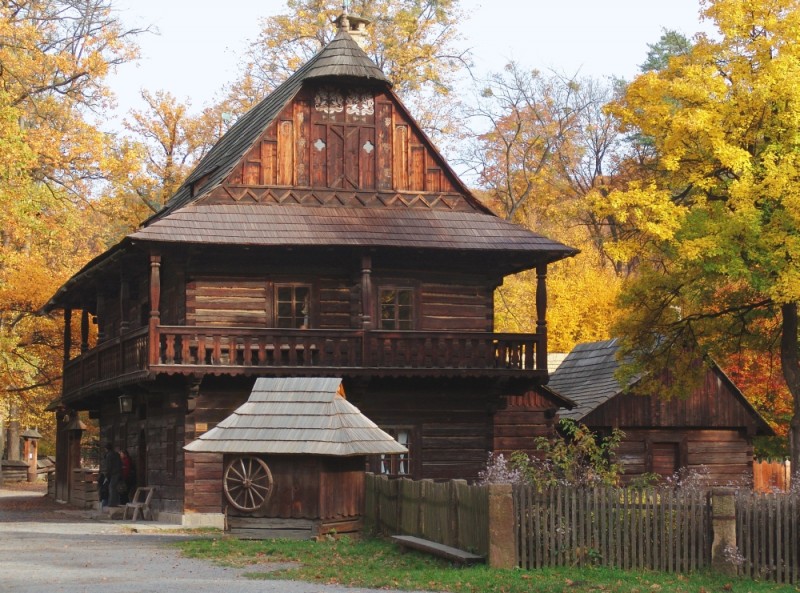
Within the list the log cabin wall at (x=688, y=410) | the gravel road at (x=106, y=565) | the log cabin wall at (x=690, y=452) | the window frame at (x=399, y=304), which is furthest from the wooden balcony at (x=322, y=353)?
the log cabin wall at (x=690, y=452)

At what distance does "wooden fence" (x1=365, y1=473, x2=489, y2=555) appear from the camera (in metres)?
19.0

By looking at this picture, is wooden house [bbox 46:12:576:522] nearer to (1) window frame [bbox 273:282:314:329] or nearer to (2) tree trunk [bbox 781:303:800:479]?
(1) window frame [bbox 273:282:314:329]

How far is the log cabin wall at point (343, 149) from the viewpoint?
102 feet

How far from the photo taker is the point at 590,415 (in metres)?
35.9

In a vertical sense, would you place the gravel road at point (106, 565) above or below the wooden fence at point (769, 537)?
below

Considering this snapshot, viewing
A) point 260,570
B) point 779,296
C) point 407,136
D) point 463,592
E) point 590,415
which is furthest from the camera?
point 590,415

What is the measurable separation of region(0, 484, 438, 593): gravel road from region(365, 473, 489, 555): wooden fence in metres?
2.68

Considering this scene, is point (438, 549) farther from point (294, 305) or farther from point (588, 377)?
point (588, 377)

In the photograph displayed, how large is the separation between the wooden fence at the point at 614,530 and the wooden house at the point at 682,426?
17458 millimetres

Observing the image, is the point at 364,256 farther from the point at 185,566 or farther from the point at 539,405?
the point at 185,566

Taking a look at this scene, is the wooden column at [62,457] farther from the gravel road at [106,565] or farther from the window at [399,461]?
the window at [399,461]

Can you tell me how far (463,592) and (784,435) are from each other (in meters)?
27.5

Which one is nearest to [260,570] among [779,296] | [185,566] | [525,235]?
[185,566]

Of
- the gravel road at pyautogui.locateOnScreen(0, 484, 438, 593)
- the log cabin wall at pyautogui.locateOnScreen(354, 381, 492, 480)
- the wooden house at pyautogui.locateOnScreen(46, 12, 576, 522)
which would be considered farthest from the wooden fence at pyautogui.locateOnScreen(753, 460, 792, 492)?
the gravel road at pyautogui.locateOnScreen(0, 484, 438, 593)
